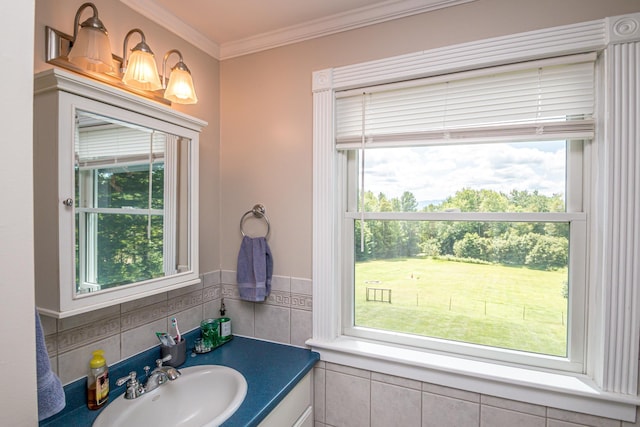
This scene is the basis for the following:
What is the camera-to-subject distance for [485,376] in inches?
47.6

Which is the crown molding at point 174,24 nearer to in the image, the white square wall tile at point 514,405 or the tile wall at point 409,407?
the tile wall at point 409,407

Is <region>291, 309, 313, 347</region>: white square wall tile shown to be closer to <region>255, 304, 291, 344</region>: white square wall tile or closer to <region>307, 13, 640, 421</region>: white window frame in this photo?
<region>255, 304, 291, 344</region>: white square wall tile

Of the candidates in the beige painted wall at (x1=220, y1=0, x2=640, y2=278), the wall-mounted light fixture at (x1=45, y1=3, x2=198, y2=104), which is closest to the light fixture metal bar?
the wall-mounted light fixture at (x1=45, y1=3, x2=198, y2=104)

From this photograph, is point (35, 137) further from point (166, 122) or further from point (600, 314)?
point (600, 314)

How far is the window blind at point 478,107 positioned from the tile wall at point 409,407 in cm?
104

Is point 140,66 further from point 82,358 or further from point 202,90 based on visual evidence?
point 82,358

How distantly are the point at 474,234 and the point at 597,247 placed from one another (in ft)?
1.35

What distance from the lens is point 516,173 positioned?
1313 millimetres

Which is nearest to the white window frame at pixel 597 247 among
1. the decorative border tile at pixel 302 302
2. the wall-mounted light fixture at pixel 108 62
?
the decorative border tile at pixel 302 302

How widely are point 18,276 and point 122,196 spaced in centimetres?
77

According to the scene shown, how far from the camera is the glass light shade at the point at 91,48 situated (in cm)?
104

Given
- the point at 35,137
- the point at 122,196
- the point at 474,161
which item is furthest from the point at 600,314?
the point at 35,137

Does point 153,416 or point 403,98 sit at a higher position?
point 403,98

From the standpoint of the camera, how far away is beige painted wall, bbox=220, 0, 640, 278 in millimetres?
1309
